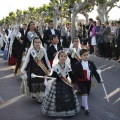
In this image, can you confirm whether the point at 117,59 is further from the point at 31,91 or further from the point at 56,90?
the point at 56,90

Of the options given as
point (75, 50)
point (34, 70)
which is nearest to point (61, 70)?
point (34, 70)

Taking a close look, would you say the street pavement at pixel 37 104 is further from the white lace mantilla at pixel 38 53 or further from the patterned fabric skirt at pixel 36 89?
the white lace mantilla at pixel 38 53

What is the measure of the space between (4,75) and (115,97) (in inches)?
186

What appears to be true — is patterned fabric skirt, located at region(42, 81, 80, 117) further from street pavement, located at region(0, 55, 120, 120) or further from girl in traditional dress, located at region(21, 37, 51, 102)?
girl in traditional dress, located at region(21, 37, 51, 102)

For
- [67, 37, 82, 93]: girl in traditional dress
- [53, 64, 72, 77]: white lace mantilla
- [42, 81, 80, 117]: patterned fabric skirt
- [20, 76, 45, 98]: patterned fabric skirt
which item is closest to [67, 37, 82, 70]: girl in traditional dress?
[67, 37, 82, 93]: girl in traditional dress

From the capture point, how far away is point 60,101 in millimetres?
5770

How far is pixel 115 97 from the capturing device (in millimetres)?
7289

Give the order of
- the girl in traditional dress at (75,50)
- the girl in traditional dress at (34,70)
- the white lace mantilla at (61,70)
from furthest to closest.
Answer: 1. the girl in traditional dress at (75,50)
2. the girl in traditional dress at (34,70)
3. the white lace mantilla at (61,70)

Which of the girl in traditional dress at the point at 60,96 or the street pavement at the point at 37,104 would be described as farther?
the street pavement at the point at 37,104

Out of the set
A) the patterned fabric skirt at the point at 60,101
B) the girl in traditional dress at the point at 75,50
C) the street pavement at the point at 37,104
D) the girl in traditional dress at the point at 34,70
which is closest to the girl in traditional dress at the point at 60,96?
the patterned fabric skirt at the point at 60,101

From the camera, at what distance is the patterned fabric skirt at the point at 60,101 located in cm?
575

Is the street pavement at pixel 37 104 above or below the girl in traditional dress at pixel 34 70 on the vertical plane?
below

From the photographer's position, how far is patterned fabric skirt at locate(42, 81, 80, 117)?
18.9 ft

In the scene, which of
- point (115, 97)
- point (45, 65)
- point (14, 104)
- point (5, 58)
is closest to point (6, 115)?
point (14, 104)
